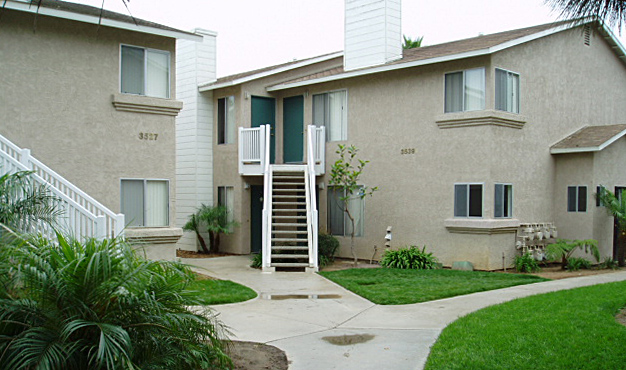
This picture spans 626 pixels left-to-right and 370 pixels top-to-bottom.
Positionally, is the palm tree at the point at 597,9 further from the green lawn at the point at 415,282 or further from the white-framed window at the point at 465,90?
the white-framed window at the point at 465,90

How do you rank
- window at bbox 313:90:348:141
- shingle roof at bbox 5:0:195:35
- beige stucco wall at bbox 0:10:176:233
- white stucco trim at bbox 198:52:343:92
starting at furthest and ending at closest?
white stucco trim at bbox 198:52:343:92 → window at bbox 313:90:348:141 → shingle roof at bbox 5:0:195:35 → beige stucco wall at bbox 0:10:176:233

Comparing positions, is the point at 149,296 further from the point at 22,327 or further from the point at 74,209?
the point at 74,209

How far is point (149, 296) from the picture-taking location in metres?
6.04

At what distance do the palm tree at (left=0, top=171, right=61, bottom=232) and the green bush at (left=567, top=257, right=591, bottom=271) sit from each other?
12.8 meters

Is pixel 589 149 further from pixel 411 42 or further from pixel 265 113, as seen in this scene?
pixel 411 42

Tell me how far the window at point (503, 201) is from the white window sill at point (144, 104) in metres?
8.51

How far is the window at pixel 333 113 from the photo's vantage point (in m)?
20.0

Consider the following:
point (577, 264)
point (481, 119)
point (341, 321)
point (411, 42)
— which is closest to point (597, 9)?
point (341, 321)

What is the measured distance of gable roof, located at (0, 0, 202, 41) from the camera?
515 inches

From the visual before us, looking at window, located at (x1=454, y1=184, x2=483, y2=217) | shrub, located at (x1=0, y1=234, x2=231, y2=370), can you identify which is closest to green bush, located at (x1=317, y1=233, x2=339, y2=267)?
window, located at (x1=454, y1=184, x2=483, y2=217)

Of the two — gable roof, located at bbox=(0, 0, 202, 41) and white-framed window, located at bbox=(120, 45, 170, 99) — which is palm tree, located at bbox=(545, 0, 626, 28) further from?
white-framed window, located at bbox=(120, 45, 170, 99)

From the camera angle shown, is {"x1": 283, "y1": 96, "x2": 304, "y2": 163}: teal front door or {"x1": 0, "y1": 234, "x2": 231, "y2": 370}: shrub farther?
{"x1": 283, "y1": 96, "x2": 304, "y2": 163}: teal front door

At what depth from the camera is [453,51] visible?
17.3m

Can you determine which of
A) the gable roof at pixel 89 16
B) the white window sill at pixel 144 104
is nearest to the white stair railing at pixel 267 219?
the white window sill at pixel 144 104
